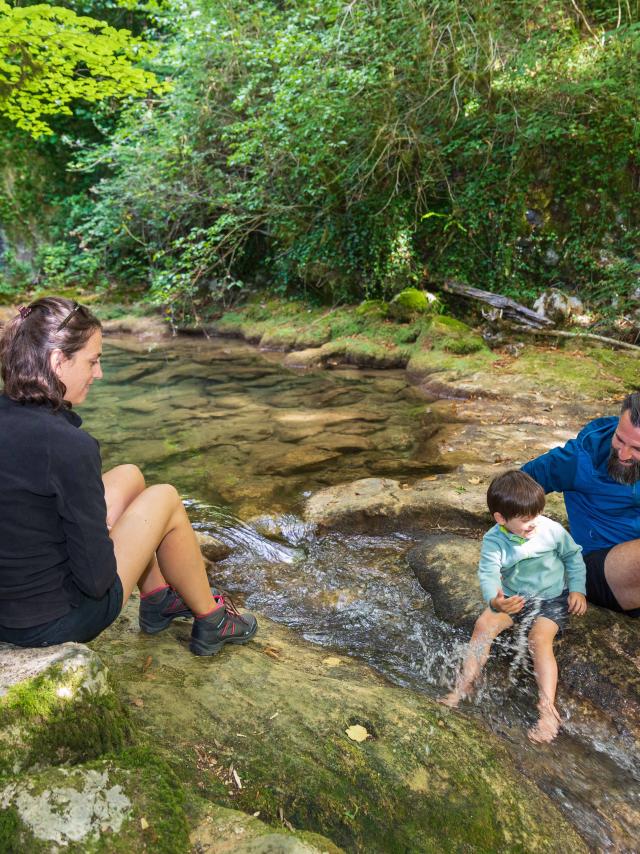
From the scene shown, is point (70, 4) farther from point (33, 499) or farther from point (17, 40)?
point (33, 499)

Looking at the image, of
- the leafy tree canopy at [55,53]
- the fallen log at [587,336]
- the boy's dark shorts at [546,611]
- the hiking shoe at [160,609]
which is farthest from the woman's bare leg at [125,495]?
the fallen log at [587,336]

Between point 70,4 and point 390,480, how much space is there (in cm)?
1903

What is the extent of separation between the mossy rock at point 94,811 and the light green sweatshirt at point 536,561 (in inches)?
71.2

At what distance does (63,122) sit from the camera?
60.6 ft

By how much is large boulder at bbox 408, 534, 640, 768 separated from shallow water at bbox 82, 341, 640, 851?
71mm

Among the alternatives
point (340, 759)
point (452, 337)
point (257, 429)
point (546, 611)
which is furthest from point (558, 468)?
point (452, 337)

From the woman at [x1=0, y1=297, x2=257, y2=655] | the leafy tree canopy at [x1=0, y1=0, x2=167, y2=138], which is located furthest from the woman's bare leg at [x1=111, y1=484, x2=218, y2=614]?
the leafy tree canopy at [x1=0, y1=0, x2=167, y2=138]

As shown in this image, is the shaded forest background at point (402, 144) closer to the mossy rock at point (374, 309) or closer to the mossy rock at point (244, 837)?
the mossy rock at point (374, 309)

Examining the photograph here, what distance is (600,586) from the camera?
288 centimetres

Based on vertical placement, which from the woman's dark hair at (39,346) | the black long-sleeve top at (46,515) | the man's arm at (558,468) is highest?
the woman's dark hair at (39,346)

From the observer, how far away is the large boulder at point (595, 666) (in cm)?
248

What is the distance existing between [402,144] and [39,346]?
33.7 feet

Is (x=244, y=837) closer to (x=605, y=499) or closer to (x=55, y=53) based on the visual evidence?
(x=605, y=499)

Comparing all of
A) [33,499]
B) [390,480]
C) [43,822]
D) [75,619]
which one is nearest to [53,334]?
[33,499]
